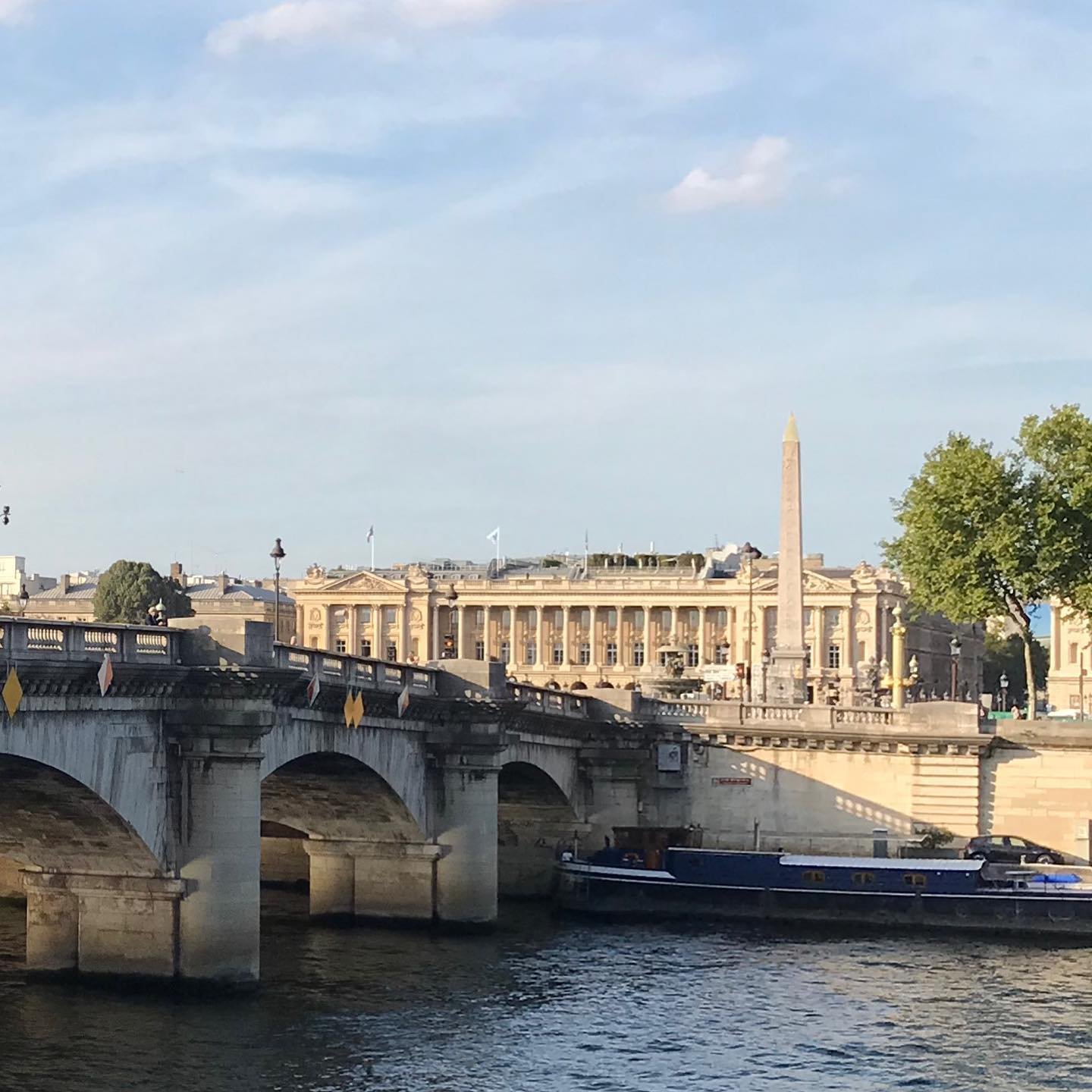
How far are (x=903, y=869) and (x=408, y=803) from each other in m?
17.2

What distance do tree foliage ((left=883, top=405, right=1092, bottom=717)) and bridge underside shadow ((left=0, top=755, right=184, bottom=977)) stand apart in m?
53.9

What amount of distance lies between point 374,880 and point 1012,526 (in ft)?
132

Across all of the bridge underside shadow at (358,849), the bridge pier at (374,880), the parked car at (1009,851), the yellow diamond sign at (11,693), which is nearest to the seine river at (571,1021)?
the bridge pier at (374,880)

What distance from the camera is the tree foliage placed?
314ft

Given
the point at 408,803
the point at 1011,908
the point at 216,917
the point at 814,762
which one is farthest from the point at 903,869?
the point at 216,917

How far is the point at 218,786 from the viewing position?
169ft

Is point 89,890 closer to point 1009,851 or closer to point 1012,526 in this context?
point 1009,851

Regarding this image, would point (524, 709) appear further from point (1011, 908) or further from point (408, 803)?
point (1011, 908)

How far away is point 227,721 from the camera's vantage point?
169ft

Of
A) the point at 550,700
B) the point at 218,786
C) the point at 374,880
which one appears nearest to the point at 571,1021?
the point at 218,786

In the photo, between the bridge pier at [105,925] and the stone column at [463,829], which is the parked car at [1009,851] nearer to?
the stone column at [463,829]

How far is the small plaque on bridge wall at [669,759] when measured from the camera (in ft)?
275

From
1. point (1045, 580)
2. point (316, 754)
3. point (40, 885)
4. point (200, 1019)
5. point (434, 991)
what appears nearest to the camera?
point (200, 1019)

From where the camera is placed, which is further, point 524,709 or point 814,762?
point 814,762
